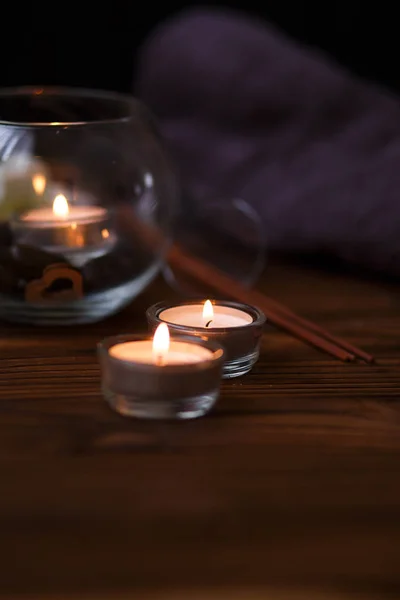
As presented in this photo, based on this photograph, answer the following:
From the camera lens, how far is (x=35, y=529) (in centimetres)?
49

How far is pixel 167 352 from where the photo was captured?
66cm

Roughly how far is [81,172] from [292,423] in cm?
37

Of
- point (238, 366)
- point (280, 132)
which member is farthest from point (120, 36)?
point (238, 366)

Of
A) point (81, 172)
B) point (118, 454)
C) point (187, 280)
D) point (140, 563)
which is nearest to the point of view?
point (140, 563)

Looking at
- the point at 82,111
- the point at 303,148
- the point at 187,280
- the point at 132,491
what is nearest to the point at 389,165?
the point at 303,148

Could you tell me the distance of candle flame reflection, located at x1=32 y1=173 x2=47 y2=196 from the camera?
89 centimetres

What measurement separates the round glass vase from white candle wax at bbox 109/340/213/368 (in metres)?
0.17

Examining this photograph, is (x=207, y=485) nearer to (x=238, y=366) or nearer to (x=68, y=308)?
(x=238, y=366)

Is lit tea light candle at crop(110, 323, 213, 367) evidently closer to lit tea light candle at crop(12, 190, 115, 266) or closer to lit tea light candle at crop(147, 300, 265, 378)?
lit tea light candle at crop(147, 300, 265, 378)

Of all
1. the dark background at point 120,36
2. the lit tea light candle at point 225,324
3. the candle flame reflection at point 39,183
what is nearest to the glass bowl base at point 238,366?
the lit tea light candle at point 225,324

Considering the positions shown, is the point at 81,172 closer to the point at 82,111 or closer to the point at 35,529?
the point at 82,111

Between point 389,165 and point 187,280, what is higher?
point 389,165

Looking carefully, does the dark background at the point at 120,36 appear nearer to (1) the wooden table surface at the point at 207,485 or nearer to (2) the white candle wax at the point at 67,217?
(2) the white candle wax at the point at 67,217

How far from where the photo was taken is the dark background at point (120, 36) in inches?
59.9
